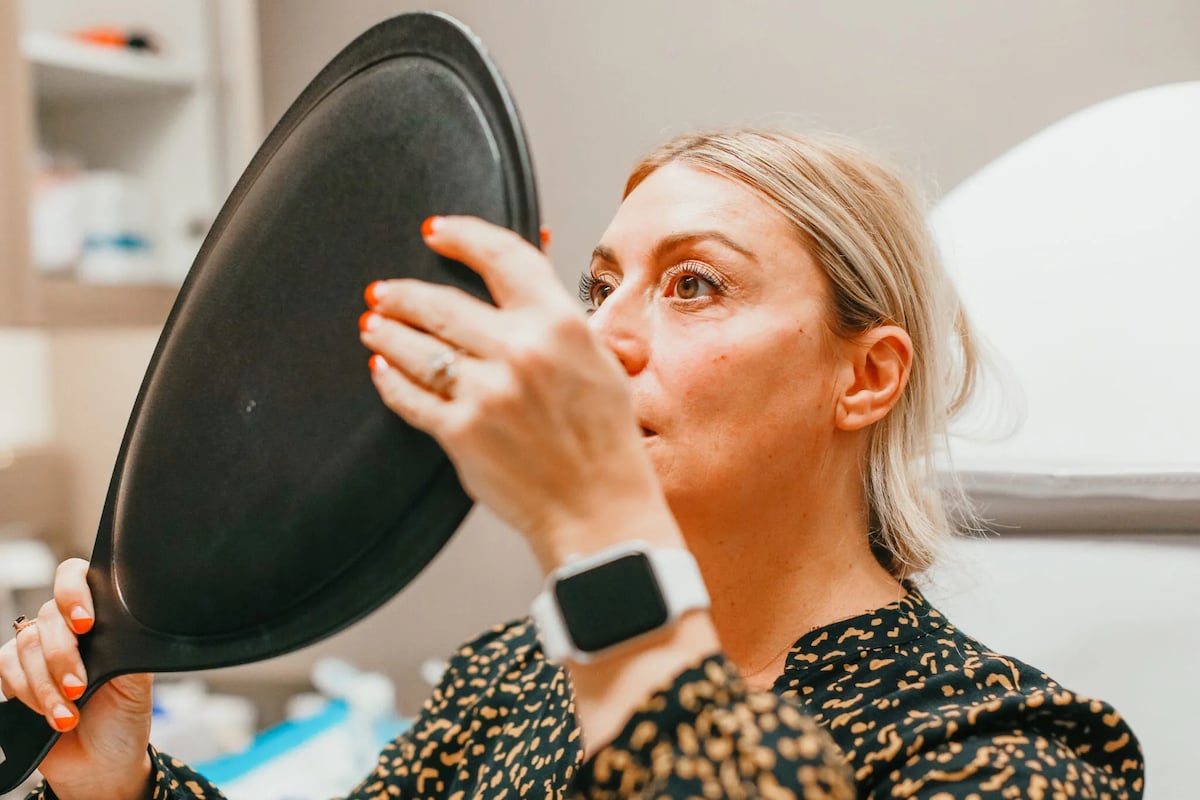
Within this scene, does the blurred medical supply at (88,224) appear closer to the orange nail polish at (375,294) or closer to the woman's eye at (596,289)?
the woman's eye at (596,289)

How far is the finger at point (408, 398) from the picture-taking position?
0.56 m

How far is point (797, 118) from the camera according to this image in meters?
1.48

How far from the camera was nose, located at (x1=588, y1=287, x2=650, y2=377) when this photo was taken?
0.92 meters

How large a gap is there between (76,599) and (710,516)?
515mm

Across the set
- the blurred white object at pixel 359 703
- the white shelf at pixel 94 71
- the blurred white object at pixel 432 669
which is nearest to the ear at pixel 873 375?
the blurred white object at pixel 432 669

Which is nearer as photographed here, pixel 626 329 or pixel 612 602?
pixel 612 602

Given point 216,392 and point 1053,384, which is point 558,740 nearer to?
point 216,392

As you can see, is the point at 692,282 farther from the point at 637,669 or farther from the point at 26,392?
the point at 26,392

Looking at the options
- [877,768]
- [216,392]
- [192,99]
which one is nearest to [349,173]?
[216,392]

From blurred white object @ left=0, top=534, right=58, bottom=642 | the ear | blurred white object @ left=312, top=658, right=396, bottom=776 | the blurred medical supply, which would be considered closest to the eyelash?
the ear

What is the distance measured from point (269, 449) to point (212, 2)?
146 centimetres

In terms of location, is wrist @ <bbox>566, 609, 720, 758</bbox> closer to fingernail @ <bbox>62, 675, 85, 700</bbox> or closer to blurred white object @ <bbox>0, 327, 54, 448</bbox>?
fingernail @ <bbox>62, 675, 85, 700</bbox>

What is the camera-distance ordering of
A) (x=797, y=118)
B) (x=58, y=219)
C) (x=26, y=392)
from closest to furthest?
(x=797, y=118), (x=58, y=219), (x=26, y=392)

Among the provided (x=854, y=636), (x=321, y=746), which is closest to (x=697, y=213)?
(x=854, y=636)
